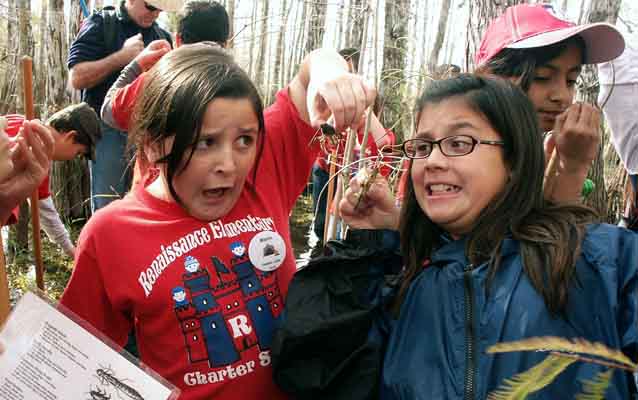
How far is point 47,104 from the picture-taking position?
6.26 m

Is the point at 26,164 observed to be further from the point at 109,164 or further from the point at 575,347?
the point at 109,164

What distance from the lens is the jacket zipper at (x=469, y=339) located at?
3.91 ft

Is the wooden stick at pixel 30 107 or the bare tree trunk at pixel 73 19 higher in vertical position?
the bare tree trunk at pixel 73 19

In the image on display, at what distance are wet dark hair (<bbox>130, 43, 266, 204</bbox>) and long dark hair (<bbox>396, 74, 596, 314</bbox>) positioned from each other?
0.54 m

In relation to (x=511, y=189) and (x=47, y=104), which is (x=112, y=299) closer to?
(x=511, y=189)

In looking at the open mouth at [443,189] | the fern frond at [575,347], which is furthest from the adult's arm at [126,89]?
the fern frond at [575,347]

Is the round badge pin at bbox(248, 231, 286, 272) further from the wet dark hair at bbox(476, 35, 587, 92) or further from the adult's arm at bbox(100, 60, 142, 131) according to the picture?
the adult's arm at bbox(100, 60, 142, 131)

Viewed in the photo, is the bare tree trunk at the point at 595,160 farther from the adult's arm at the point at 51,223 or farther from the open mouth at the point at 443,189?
the adult's arm at the point at 51,223

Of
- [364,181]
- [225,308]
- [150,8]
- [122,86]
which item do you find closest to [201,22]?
[122,86]

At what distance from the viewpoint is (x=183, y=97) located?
1414 mm

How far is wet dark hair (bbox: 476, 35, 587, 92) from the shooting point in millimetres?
1828

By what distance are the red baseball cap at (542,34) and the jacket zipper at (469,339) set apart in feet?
2.99

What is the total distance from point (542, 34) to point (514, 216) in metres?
0.81

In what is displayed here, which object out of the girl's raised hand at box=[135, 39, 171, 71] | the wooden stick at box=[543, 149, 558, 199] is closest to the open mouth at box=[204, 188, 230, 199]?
the wooden stick at box=[543, 149, 558, 199]
